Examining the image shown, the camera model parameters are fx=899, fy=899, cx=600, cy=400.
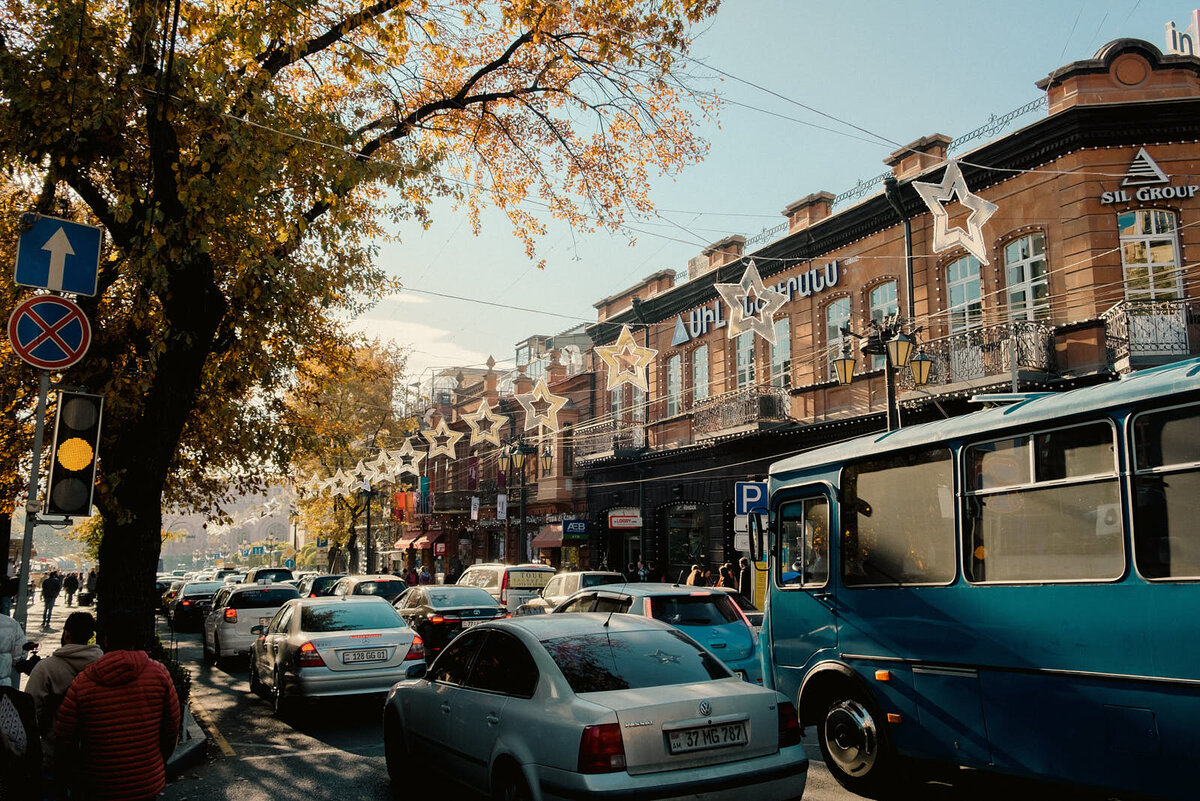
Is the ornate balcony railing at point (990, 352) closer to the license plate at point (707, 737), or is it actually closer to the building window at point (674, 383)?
the building window at point (674, 383)

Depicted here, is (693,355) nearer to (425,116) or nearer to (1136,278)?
(1136,278)

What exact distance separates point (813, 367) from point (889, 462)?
1746 centimetres

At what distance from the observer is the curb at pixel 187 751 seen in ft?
28.0

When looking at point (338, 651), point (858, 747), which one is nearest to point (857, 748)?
point (858, 747)

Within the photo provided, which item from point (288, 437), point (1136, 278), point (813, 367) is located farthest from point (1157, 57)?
point (288, 437)

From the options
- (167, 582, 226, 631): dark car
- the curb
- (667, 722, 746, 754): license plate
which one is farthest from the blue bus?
(167, 582, 226, 631): dark car

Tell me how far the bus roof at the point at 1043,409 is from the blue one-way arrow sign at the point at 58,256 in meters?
6.83

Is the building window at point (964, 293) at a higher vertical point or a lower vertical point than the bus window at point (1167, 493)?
higher

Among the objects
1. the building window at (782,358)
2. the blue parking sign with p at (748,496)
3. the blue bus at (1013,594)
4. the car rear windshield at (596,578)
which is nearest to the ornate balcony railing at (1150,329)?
the blue parking sign with p at (748,496)

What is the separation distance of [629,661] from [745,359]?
22.7 meters

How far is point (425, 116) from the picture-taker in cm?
1286

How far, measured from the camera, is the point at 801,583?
8.78m

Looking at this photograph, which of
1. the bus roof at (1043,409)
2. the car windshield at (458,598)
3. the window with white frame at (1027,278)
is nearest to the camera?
the bus roof at (1043,409)

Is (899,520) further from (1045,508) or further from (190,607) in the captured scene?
(190,607)
